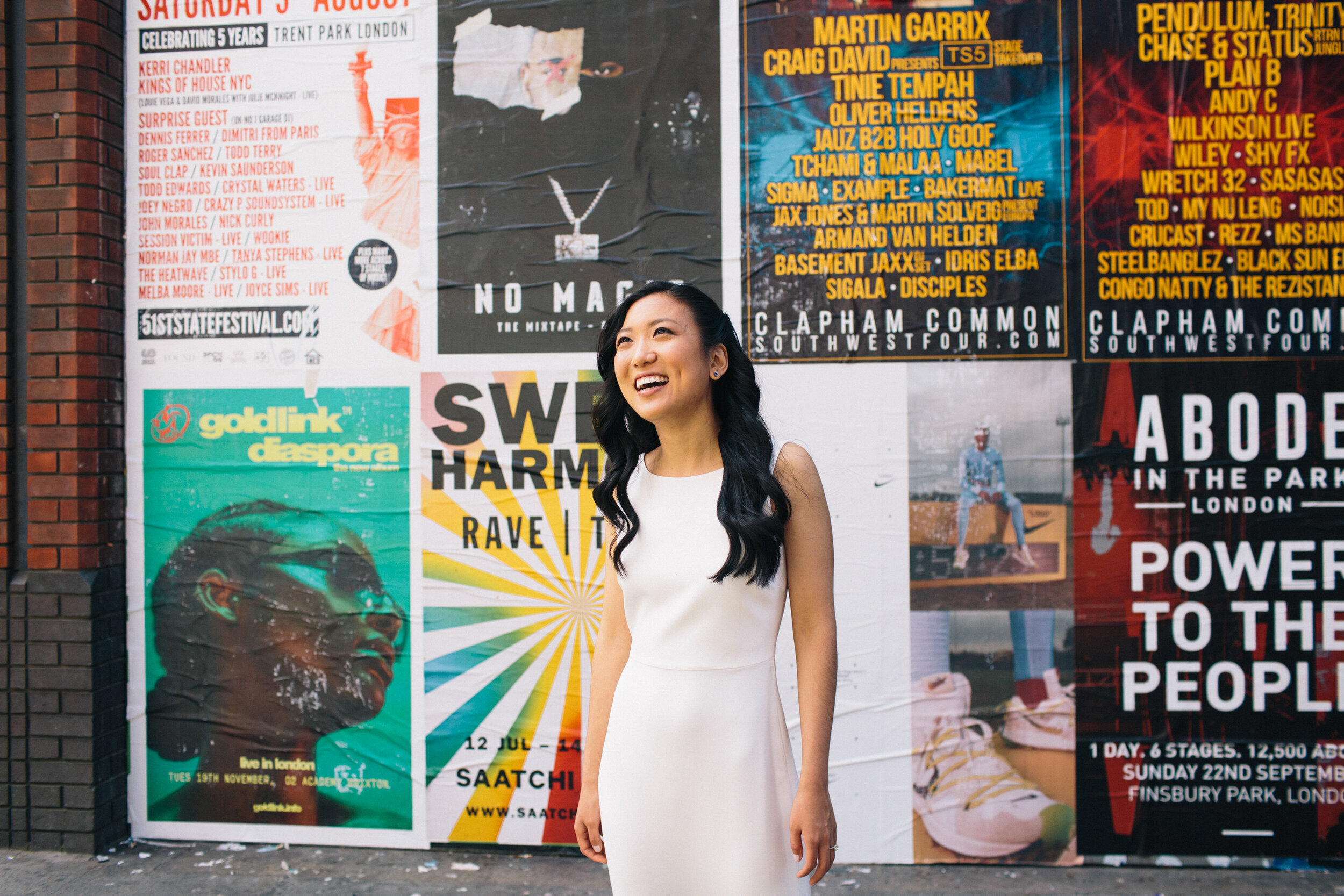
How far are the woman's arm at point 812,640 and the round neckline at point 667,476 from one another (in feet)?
0.54

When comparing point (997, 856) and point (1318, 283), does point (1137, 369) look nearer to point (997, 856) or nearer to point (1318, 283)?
point (1318, 283)

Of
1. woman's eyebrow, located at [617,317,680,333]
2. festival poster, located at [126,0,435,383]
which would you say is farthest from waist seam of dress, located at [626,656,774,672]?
festival poster, located at [126,0,435,383]

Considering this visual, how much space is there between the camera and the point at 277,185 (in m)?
4.09

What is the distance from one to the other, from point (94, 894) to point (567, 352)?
296cm

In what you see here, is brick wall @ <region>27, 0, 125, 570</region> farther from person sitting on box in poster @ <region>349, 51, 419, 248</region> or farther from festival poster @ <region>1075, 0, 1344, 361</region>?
festival poster @ <region>1075, 0, 1344, 361</region>

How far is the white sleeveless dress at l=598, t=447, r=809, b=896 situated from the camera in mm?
2006

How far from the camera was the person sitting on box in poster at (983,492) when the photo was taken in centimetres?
382

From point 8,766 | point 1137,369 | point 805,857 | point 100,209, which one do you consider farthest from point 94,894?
point 1137,369

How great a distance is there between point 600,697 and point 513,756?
75.9 inches

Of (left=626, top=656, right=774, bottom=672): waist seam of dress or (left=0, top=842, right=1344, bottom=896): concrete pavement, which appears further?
(left=0, top=842, right=1344, bottom=896): concrete pavement

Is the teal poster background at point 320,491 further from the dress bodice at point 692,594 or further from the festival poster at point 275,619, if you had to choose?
the dress bodice at point 692,594

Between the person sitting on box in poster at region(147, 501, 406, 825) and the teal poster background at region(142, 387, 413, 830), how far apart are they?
46 millimetres

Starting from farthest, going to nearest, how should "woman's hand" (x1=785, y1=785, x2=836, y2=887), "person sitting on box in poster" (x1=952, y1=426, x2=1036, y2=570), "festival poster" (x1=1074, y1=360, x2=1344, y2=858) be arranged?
"person sitting on box in poster" (x1=952, y1=426, x2=1036, y2=570) → "festival poster" (x1=1074, y1=360, x2=1344, y2=858) → "woman's hand" (x1=785, y1=785, x2=836, y2=887)

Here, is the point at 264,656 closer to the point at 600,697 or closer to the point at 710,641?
the point at 600,697
